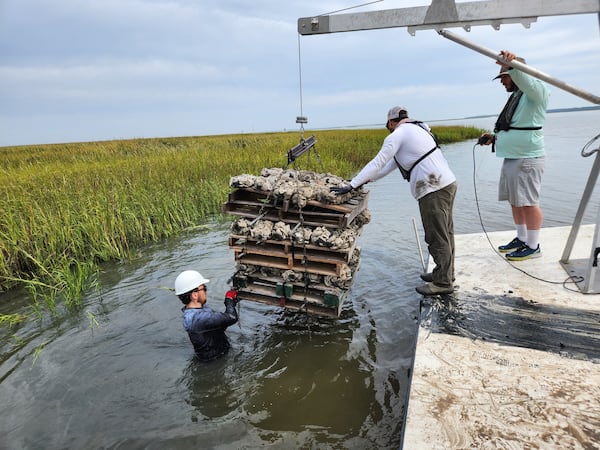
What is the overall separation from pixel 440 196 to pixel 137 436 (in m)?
3.73

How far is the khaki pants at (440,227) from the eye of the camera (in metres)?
3.98

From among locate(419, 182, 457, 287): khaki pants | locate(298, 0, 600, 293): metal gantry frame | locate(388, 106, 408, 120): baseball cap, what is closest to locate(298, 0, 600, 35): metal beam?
locate(298, 0, 600, 293): metal gantry frame

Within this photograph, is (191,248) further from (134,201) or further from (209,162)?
(209,162)

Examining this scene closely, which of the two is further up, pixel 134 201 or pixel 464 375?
pixel 134 201

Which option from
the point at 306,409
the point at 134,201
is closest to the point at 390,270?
the point at 306,409

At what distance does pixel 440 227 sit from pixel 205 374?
3.02 metres

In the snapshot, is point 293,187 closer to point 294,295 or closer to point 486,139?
point 294,295

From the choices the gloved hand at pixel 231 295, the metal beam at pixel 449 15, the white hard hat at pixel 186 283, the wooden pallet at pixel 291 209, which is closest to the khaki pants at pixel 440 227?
the wooden pallet at pixel 291 209

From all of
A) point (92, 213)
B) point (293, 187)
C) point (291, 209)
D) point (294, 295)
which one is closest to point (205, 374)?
point (294, 295)

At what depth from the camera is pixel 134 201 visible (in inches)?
328

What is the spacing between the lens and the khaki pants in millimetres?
3984

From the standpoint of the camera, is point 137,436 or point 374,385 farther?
point 374,385

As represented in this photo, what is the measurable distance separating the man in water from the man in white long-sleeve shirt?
1.73 metres

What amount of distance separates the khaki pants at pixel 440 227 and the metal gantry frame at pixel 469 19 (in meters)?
1.33
